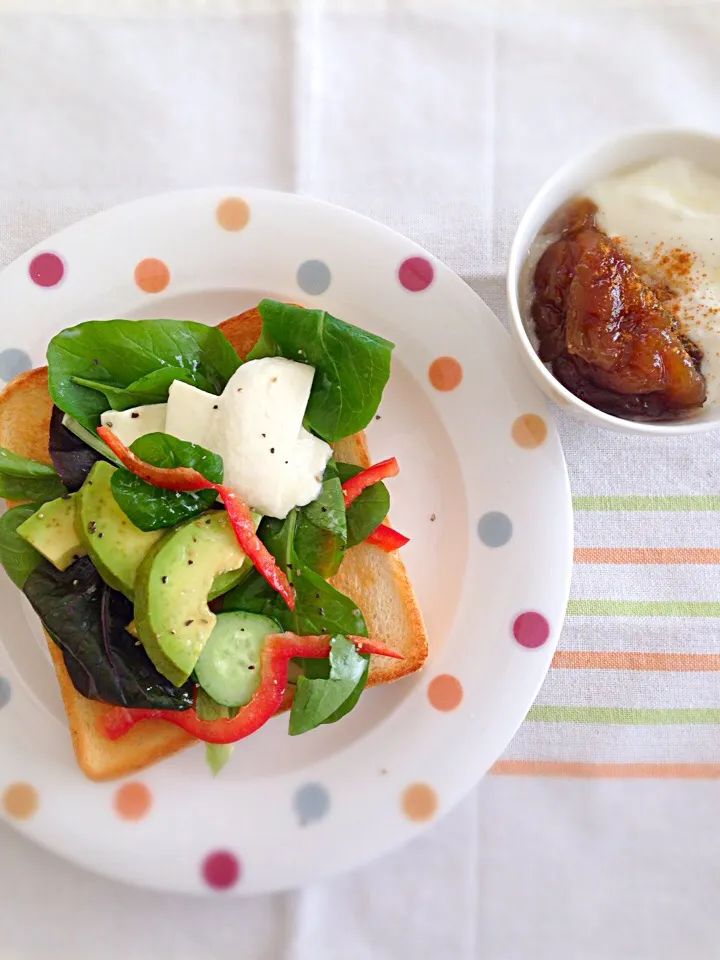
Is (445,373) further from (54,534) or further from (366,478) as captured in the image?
(54,534)

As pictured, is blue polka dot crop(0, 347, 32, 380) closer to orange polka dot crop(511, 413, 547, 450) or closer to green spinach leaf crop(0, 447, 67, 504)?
green spinach leaf crop(0, 447, 67, 504)

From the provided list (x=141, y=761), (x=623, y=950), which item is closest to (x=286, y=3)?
(x=141, y=761)

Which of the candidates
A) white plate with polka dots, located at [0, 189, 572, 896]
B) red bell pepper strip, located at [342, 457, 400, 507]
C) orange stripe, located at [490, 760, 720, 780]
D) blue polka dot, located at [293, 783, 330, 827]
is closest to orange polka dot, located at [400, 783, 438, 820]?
white plate with polka dots, located at [0, 189, 572, 896]

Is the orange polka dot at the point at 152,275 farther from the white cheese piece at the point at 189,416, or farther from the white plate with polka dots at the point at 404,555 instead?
the white cheese piece at the point at 189,416

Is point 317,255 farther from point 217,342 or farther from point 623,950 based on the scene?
point 623,950

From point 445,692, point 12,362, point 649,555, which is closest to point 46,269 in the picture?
point 12,362

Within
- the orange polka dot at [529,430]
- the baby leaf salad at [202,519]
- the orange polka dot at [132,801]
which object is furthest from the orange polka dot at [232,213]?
the orange polka dot at [132,801]

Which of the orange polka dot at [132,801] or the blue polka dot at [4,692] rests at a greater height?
the blue polka dot at [4,692]
